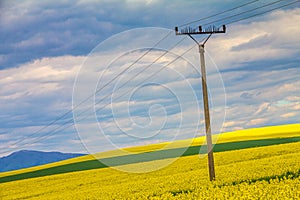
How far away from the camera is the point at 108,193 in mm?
Answer: 36000

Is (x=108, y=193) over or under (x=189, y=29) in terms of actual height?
under

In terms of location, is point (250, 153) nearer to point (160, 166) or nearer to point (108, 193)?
point (160, 166)

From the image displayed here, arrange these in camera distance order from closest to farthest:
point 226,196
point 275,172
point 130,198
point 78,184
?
point 226,196, point 130,198, point 275,172, point 78,184

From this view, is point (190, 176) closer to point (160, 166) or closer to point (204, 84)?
point (204, 84)

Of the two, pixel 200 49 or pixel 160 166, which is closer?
pixel 200 49

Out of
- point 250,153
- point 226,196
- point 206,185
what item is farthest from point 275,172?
point 250,153

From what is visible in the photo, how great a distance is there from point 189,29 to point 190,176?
35.7 feet

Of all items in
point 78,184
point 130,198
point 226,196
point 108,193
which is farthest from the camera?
point 78,184

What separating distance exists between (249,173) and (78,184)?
21.4 metres

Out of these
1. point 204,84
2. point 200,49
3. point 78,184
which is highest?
point 200,49

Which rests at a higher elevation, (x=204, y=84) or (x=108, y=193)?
(x=204, y=84)

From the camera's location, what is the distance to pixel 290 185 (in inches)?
991

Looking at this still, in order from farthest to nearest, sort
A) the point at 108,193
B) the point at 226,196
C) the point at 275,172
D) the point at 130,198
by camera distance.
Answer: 1. the point at 108,193
2. the point at 275,172
3. the point at 130,198
4. the point at 226,196

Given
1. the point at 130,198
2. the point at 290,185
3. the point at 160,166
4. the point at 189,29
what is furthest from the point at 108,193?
the point at 160,166
